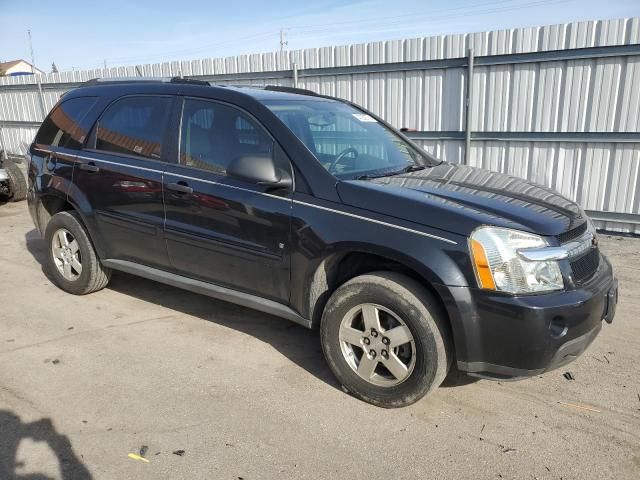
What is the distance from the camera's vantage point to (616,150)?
22.1 ft

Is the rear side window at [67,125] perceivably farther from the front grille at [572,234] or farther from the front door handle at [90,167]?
the front grille at [572,234]

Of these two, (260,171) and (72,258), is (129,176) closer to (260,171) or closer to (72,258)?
(72,258)

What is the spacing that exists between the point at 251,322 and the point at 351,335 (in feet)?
4.67

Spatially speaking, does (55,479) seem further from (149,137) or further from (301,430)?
(149,137)

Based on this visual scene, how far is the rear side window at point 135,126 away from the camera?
389 centimetres

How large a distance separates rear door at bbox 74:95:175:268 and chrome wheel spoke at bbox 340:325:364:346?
5.37 ft

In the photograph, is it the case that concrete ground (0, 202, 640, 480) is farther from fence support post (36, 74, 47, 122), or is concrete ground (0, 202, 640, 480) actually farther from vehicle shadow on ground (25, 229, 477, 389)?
fence support post (36, 74, 47, 122)

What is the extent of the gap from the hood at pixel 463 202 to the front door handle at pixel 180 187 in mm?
1172

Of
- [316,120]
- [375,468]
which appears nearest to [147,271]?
[316,120]

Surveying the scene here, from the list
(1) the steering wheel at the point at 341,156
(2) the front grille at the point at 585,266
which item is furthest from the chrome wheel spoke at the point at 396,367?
(1) the steering wheel at the point at 341,156

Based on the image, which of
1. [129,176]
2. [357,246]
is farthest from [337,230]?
[129,176]

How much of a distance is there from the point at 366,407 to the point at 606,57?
5.91 metres

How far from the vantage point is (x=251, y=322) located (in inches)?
166

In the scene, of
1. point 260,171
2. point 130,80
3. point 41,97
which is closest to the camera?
point 260,171
